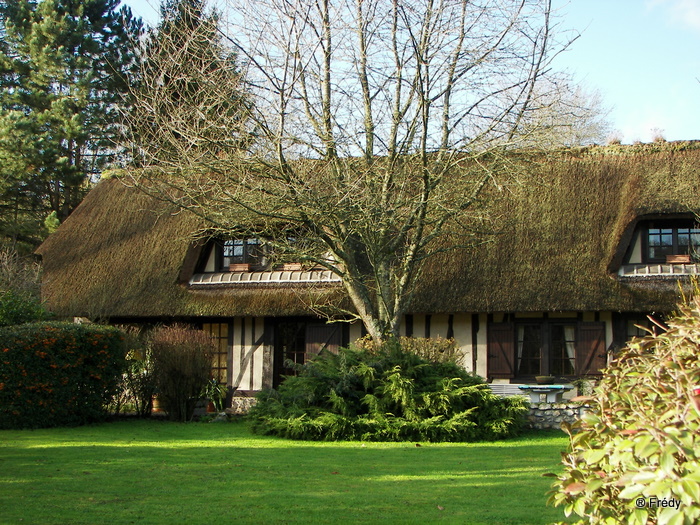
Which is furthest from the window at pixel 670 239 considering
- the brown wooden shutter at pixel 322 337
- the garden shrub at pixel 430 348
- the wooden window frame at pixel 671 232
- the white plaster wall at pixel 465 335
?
the brown wooden shutter at pixel 322 337

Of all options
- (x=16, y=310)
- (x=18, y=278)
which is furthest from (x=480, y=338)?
(x=18, y=278)

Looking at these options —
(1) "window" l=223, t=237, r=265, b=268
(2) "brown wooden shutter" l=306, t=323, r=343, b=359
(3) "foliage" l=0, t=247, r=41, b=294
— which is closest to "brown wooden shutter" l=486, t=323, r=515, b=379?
(2) "brown wooden shutter" l=306, t=323, r=343, b=359

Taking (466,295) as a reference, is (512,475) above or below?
below

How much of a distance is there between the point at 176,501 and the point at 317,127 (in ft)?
24.6

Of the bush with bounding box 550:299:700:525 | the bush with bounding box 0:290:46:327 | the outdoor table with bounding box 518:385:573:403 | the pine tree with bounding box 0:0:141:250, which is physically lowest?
the outdoor table with bounding box 518:385:573:403

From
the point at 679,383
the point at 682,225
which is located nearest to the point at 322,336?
the point at 682,225

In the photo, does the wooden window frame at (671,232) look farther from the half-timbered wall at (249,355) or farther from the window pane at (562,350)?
the half-timbered wall at (249,355)

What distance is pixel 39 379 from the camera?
39.6 feet

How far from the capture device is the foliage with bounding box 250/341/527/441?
38.2 feet

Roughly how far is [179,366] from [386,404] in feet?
14.0

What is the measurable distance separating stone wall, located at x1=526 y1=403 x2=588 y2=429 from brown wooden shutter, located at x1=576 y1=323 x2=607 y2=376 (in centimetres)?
179

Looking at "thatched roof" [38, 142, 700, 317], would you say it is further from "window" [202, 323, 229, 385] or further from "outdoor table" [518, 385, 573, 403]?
"outdoor table" [518, 385, 573, 403]

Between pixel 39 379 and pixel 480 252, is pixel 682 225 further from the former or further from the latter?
pixel 39 379

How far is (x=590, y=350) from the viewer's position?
14.8 meters
